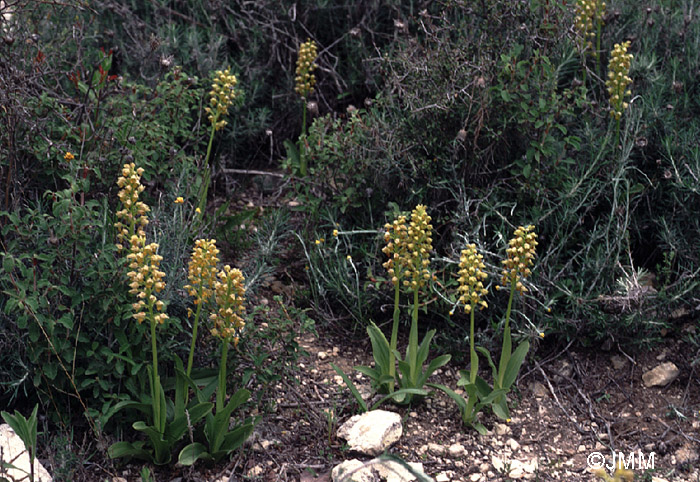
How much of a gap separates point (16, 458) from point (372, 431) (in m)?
1.37

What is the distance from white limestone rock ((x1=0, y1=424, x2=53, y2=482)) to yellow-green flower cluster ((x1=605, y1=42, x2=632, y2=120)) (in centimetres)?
308

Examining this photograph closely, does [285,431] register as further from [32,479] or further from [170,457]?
[32,479]

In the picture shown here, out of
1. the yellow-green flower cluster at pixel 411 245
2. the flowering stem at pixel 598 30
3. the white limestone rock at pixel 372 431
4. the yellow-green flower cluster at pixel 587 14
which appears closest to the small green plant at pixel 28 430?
the white limestone rock at pixel 372 431

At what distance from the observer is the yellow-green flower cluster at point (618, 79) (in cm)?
386

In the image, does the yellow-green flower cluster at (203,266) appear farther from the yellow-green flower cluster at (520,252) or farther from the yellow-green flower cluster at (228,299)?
the yellow-green flower cluster at (520,252)

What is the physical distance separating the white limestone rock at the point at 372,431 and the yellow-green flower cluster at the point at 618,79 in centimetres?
194

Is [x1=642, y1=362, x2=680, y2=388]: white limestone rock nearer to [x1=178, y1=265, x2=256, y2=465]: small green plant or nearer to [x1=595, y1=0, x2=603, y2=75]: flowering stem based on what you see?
[x1=595, y1=0, x2=603, y2=75]: flowering stem

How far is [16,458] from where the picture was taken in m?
2.86

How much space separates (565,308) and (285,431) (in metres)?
1.51

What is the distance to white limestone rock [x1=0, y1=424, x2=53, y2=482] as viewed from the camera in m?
2.82

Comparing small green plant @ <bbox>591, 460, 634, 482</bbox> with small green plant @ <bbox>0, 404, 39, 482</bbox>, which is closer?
small green plant @ <bbox>591, 460, 634, 482</bbox>

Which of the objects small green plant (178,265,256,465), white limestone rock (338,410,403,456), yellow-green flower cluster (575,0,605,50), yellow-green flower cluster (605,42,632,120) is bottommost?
white limestone rock (338,410,403,456)

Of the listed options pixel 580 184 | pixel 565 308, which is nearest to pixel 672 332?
pixel 565 308

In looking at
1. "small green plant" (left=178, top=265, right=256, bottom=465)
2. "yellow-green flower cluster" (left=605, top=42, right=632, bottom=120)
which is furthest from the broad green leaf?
"yellow-green flower cluster" (left=605, top=42, right=632, bottom=120)
